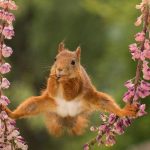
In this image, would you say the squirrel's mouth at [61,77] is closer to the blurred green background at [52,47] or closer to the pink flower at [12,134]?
the pink flower at [12,134]

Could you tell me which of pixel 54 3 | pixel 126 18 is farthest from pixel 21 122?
pixel 126 18

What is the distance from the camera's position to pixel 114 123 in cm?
249

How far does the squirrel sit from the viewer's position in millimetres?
2611

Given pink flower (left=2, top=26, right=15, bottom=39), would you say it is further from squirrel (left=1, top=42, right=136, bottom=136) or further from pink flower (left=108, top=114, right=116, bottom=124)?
pink flower (left=108, top=114, right=116, bottom=124)

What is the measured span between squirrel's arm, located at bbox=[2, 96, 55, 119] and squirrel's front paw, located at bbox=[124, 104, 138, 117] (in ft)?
1.04

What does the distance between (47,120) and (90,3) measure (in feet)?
10.2

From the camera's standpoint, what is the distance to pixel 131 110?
249cm

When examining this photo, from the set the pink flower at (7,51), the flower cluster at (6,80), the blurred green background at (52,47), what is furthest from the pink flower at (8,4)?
the blurred green background at (52,47)

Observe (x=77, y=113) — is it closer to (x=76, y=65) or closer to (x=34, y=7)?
(x=76, y=65)

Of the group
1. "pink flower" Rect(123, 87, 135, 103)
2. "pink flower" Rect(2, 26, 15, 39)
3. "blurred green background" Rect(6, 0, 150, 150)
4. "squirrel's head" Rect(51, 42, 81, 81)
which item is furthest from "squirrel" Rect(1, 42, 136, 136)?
"blurred green background" Rect(6, 0, 150, 150)

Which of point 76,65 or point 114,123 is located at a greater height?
point 76,65

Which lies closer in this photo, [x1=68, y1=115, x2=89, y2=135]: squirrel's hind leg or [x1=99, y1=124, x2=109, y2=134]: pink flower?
[x1=99, y1=124, x2=109, y2=134]: pink flower

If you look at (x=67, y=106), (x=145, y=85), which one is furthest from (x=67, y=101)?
(x=145, y=85)

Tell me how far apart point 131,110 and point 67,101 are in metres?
0.29
